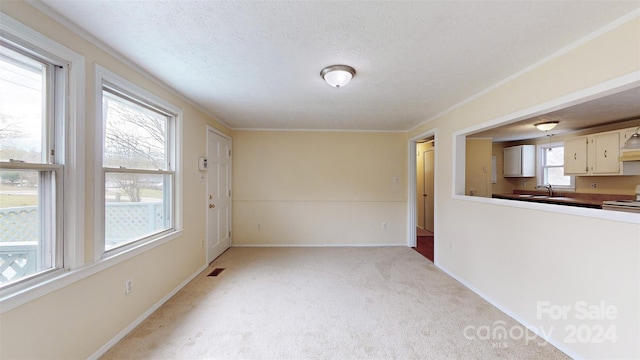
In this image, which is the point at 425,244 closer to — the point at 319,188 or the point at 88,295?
the point at 319,188

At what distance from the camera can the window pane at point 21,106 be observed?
1254mm

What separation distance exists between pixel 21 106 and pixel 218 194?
8.81ft

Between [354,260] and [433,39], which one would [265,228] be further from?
[433,39]

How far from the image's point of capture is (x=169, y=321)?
7.00 ft

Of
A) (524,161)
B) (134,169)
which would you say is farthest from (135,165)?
(524,161)

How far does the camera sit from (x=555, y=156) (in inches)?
195

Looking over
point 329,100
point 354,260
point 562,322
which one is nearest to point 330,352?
point 562,322

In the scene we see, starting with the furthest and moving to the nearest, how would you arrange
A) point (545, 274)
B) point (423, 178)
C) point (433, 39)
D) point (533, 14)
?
point (423, 178) → point (545, 274) → point (433, 39) → point (533, 14)

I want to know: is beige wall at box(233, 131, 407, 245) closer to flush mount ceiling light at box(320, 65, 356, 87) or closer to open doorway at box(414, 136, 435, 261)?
open doorway at box(414, 136, 435, 261)

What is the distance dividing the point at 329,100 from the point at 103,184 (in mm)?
2370

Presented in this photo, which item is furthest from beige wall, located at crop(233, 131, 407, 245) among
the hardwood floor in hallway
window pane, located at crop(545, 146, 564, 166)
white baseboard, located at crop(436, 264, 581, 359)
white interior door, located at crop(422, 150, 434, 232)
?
window pane, located at crop(545, 146, 564, 166)

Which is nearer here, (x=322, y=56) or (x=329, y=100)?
(x=322, y=56)

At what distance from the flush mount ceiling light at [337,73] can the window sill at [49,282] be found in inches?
91.6

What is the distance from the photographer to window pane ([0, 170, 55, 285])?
49.9 inches
